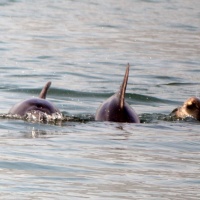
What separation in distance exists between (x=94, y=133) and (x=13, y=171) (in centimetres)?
254

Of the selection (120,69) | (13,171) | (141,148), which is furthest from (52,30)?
(13,171)

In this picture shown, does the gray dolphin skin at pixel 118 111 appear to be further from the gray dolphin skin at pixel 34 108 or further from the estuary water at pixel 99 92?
the gray dolphin skin at pixel 34 108

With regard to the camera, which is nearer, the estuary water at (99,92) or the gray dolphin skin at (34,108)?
the estuary water at (99,92)

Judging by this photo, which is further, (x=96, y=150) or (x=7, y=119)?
(x=7, y=119)

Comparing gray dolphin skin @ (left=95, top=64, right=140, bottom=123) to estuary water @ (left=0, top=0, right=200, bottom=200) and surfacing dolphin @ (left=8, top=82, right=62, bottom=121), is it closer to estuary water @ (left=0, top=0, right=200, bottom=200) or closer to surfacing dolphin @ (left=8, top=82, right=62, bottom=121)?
estuary water @ (left=0, top=0, right=200, bottom=200)

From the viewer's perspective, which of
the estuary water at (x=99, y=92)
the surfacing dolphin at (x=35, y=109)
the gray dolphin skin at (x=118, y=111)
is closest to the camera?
the estuary water at (x=99, y=92)

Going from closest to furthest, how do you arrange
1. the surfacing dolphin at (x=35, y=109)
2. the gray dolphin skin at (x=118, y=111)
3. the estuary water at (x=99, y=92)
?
the estuary water at (x=99, y=92), the surfacing dolphin at (x=35, y=109), the gray dolphin skin at (x=118, y=111)

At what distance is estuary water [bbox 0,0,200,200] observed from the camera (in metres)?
8.52

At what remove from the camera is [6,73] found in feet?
56.3

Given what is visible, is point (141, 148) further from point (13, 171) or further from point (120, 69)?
point (120, 69)

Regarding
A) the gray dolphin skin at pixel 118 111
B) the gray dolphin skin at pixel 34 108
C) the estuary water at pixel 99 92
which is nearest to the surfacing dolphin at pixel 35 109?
the gray dolphin skin at pixel 34 108

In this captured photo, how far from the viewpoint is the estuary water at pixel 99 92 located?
8.52 metres

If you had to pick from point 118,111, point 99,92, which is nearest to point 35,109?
point 118,111

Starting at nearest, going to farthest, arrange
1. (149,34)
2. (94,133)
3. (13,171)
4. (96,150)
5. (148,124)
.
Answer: (13,171) < (96,150) < (94,133) < (148,124) < (149,34)
